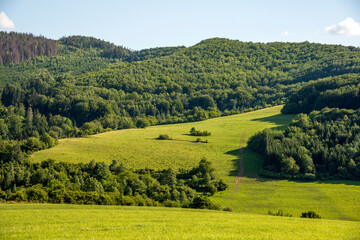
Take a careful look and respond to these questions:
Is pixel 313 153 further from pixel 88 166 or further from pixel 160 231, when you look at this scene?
pixel 160 231

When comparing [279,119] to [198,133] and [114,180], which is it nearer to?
[198,133]

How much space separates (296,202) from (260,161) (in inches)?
1152

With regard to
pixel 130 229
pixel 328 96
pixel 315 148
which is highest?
pixel 328 96

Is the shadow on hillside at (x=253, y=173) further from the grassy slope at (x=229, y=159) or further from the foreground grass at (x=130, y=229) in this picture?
the foreground grass at (x=130, y=229)

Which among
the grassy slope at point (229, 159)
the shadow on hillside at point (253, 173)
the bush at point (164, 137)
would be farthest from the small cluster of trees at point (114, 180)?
the bush at point (164, 137)

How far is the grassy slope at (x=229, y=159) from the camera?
63.6 m

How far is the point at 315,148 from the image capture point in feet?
302

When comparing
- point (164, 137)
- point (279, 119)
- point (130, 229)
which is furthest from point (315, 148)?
point (130, 229)

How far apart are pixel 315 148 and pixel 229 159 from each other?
25324 millimetres

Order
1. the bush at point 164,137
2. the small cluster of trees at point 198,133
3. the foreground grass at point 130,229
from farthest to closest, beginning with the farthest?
1. the small cluster of trees at point 198,133
2. the bush at point 164,137
3. the foreground grass at point 130,229

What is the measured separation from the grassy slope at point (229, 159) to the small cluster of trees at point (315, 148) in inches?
177

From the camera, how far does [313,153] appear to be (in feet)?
296

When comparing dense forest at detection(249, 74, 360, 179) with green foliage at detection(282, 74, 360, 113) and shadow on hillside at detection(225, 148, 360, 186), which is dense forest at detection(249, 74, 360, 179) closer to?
green foliage at detection(282, 74, 360, 113)

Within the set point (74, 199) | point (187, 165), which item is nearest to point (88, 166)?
point (187, 165)
